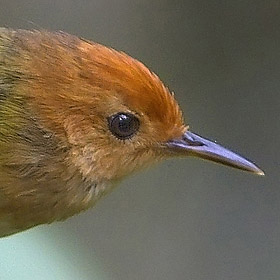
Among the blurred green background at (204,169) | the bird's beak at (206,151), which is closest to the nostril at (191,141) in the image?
the bird's beak at (206,151)

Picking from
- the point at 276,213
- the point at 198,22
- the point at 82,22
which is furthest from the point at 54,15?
the point at 276,213

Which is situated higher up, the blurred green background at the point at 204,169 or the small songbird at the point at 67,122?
the blurred green background at the point at 204,169

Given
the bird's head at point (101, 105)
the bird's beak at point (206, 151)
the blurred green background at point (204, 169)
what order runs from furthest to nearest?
the blurred green background at point (204, 169) → the bird's beak at point (206, 151) → the bird's head at point (101, 105)

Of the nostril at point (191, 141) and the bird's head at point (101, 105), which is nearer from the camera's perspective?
the bird's head at point (101, 105)

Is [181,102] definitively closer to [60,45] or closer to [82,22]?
[82,22]

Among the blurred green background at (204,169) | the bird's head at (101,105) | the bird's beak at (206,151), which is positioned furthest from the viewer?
the blurred green background at (204,169)

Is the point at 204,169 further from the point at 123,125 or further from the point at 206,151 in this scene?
the point at 123,125

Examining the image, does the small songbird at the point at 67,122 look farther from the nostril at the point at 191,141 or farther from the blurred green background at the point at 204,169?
the blurred green background at the point at 204,169
